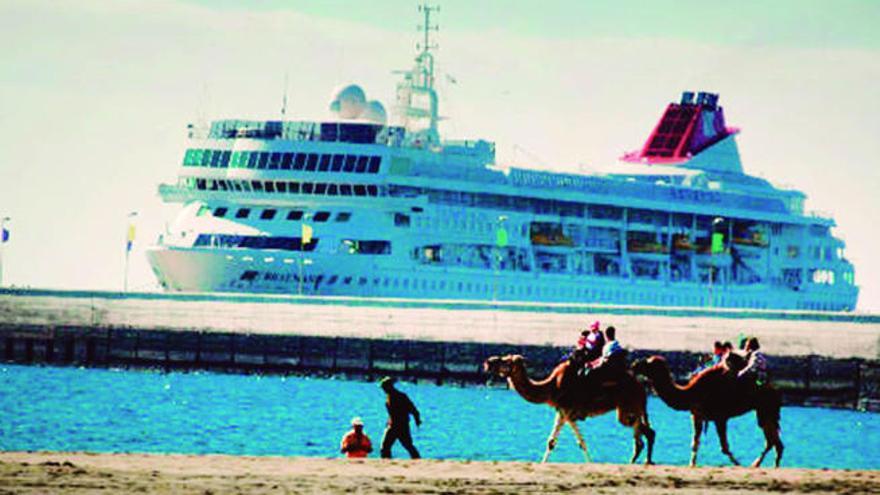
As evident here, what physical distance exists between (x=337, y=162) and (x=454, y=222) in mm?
6688

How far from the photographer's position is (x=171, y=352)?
67312 mm

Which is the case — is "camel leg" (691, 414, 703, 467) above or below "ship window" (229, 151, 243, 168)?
below

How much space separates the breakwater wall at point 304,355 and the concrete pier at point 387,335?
31 millimetres

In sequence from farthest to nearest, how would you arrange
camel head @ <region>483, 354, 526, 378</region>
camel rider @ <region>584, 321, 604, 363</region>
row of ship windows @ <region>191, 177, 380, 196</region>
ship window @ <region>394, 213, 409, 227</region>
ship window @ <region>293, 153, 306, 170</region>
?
1. ship window @ <region>394, 213, 409, 227</region>
2. ship window @ <region>293, 153, 306, 170</region>
3. row of ship windows @ <region>191, 177, 380, 196</region>
4. camel head @ <region>483, 354, 526, 378</region>
5. camel rider @ <region>584, 321, 604, 363</region>

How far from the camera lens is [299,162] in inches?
3191

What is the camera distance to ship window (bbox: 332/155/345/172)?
81188 mm

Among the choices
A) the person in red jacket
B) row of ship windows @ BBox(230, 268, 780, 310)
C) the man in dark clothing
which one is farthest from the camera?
row of ship windows @ BBox(230, 268, 780, 310)

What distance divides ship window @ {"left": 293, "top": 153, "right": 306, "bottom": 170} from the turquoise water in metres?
18.7

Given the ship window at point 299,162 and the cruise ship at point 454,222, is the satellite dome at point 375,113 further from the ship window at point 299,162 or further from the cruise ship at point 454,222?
the ship window at point 299,162

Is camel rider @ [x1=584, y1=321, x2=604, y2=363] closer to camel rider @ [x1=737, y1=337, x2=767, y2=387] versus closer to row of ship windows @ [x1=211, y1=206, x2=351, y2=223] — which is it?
camel rider @ [x1=737, y1=337, x2=767, y2=387]

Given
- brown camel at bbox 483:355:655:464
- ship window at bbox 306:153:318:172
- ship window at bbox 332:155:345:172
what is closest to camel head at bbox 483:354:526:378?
brown camel at bbox 483:355:655:464

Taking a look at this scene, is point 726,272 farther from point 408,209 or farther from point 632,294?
point 408,209

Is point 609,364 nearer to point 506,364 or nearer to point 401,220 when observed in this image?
point 506,364

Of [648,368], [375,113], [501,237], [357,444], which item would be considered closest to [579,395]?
[648,368]
